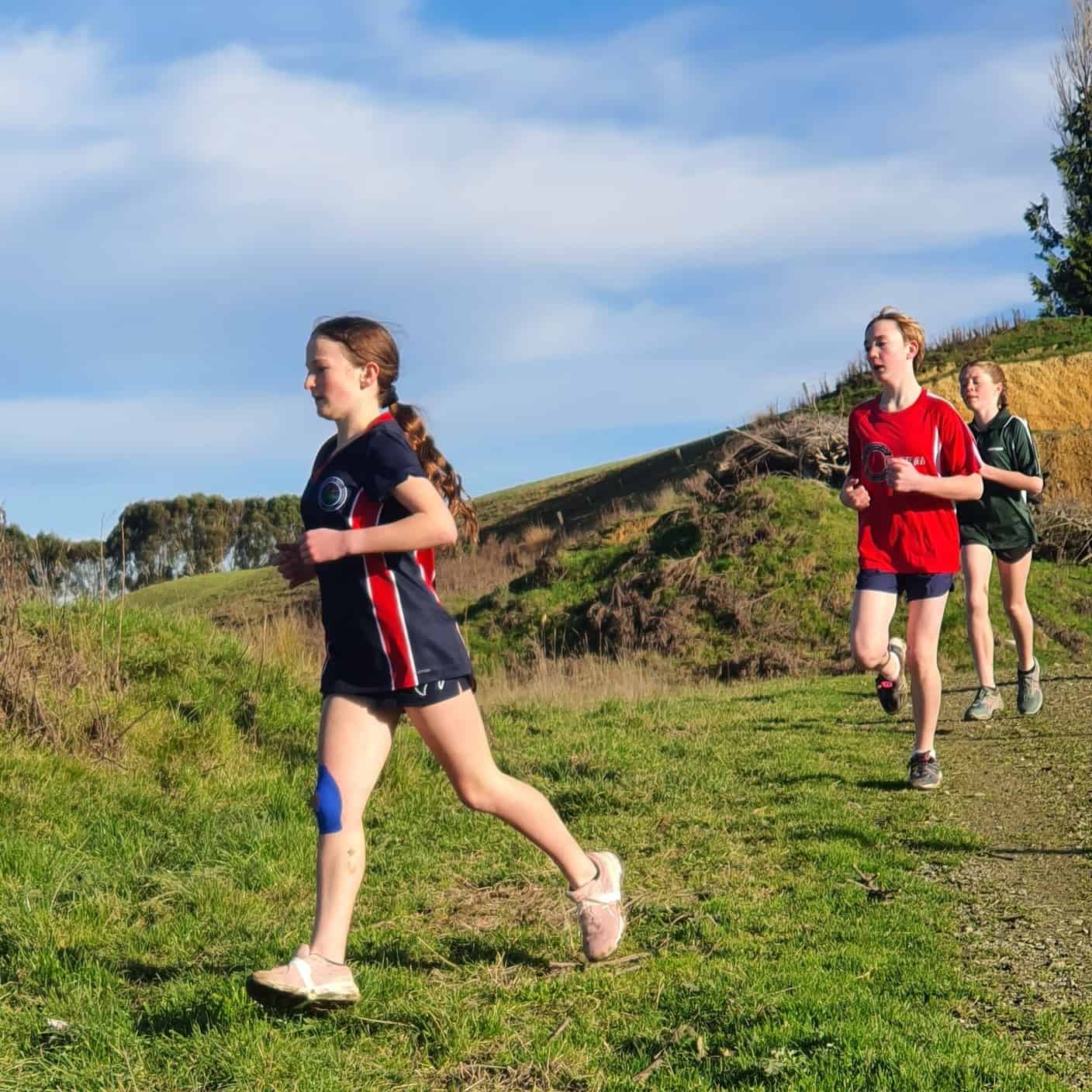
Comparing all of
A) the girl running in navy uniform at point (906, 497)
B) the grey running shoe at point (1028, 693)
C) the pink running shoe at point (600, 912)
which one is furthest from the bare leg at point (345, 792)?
the grey running shoe at point (1028, 693)

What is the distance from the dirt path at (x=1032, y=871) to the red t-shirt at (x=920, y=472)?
144cm

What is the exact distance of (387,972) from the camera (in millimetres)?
4758

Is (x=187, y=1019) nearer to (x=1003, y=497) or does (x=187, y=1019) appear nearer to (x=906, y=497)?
(x=906, y=497)

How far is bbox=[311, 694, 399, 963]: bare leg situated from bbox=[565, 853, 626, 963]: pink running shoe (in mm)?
864

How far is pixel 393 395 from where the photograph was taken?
4695 millimetres

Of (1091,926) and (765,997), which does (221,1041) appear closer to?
(765,997)

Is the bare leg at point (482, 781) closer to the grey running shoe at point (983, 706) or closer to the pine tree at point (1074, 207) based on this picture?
the grey running shoe at point (983, 706)

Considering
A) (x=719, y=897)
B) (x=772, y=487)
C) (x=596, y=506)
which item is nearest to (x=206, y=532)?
(x=596, y=506)

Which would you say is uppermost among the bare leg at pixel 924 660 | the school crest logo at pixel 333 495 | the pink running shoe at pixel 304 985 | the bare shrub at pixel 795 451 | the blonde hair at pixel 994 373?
the bare shrub at pixel 795 451

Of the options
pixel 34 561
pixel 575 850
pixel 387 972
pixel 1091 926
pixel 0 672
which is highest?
pixel 34 561

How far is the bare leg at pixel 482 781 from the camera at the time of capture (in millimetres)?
4359

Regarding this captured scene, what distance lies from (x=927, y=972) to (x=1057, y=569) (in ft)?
58.4

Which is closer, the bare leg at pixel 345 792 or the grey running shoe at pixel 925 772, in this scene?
the bare leg at pixel 345 792

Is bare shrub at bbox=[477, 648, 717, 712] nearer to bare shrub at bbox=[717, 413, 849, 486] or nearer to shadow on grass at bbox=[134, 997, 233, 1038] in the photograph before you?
bare shrub at bbox=[717, 413, 849, 486]
